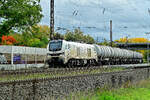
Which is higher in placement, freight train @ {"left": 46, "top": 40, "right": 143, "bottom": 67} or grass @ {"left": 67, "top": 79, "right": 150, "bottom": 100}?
freight train @ {"left": 46, "top": 40, "right": 143, "bottom": 67}

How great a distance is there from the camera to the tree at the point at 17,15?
97.1ft

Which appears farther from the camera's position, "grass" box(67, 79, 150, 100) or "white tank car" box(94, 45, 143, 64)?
"white tank car" box(94, 45, 143, 64)

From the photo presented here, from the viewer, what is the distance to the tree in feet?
97.1

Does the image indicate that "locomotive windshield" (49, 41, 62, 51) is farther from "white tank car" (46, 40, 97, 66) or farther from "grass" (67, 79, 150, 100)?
"grass" (67, 79, 150, 100)

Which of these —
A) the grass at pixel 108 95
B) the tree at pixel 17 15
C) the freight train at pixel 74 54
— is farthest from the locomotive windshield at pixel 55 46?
the grass at pixel 108 95

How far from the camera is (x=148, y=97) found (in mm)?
14375

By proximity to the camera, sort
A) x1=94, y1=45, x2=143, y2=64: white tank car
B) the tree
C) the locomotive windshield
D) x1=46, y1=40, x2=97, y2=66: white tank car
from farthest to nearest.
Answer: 1. x1=94, y1=45, x2=143, y2=64: white tank car
2. the tree
3. the locomotive windshield
4. x1=46, y1=40, x2=97, y2=66: white tank car

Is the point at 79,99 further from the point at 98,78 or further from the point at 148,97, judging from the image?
the point at 148,97

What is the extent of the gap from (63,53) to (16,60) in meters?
9.70

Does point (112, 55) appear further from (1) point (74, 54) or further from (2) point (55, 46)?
(2) point (55, 46)

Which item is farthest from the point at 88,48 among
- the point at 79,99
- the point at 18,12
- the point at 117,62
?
the point at 79,99

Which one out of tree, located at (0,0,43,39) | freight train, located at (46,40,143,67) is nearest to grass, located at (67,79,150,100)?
freight train, located at (46,40,143,67)

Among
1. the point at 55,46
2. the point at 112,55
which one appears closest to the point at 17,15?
the point at 55,46

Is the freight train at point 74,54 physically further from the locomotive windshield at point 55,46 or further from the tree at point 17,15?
the tree at point 17,15
